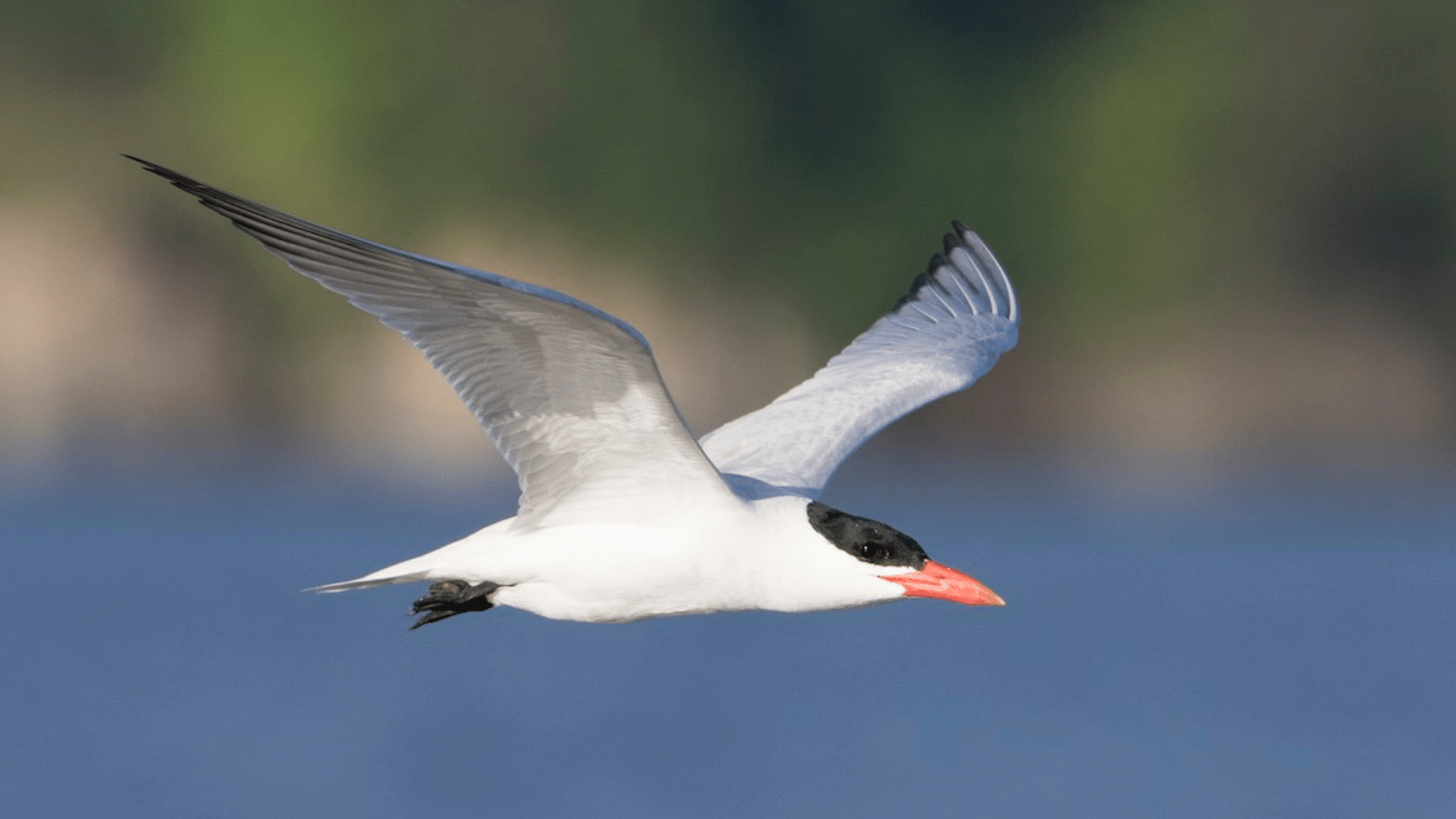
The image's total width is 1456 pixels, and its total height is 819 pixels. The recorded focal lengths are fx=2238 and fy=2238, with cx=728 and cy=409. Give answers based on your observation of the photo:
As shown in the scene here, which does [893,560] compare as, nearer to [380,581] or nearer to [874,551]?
[874,551]

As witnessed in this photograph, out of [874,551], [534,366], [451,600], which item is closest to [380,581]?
[451,600]

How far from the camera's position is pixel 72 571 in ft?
80.0

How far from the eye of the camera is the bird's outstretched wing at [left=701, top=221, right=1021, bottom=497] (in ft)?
30.2

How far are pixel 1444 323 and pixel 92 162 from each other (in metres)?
16.6

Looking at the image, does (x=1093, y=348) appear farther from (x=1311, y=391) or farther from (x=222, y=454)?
(x=222, y=454)

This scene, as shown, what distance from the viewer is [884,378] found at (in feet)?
33.0

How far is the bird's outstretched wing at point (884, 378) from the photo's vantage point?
9.21 m

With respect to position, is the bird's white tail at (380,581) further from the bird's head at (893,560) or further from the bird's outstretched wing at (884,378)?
the bird's head at (893,560)

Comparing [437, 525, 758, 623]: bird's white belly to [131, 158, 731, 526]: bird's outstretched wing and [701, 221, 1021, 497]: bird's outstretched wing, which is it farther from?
[701, 221, 1021, 497]: bird's outstretched wing

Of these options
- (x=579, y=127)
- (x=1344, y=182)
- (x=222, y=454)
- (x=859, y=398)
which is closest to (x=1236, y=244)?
(x=1344, y=182)

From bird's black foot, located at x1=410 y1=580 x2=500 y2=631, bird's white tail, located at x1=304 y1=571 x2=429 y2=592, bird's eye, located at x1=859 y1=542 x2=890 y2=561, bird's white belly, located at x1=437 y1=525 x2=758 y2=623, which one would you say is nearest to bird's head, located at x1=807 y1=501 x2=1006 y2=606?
bird's eye, located at x1=859 y1=542 x2=890 y2=561

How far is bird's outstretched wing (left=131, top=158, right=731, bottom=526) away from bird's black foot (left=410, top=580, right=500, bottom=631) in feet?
1.03

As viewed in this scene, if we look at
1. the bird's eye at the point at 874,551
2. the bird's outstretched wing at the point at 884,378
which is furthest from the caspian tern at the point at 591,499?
the bird's outstretched wing at the point at 884,378

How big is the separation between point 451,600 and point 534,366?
109 centimetres
